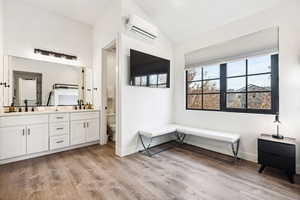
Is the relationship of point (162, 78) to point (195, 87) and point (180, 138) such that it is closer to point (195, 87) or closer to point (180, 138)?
point (195, 87)

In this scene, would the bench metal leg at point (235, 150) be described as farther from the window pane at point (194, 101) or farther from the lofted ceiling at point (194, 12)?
the lofted ceiling at point (194, 12)

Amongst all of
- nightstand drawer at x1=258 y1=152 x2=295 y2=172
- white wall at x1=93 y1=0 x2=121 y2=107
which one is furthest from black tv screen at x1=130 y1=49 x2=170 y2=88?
nightstand drawer at x1=258 y1=152 x2=295 y2=172

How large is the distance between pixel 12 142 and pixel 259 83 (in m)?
4.48

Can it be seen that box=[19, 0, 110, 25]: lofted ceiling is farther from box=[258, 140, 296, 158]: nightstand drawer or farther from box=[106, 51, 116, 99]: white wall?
box=[258, 140, 296, 158]: nightstand drawer

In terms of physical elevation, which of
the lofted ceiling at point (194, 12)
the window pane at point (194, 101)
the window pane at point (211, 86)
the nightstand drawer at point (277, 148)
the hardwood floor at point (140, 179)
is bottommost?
the hardwood floor at point (140, 179)

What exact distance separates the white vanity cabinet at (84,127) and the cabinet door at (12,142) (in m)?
0.84

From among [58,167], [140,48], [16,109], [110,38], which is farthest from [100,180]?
[110,38]

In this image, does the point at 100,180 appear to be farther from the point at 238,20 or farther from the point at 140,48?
the point at 238,20

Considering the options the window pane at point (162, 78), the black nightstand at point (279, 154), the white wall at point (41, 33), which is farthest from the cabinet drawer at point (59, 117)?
the black nightstand at point (279, 154)

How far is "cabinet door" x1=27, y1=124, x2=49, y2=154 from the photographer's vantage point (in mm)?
2628

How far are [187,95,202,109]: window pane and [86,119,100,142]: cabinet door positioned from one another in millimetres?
2407

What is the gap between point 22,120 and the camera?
2555 mm

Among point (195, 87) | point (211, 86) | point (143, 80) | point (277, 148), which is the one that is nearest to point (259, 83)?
point (211, 86)

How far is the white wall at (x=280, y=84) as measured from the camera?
2.14 meters
